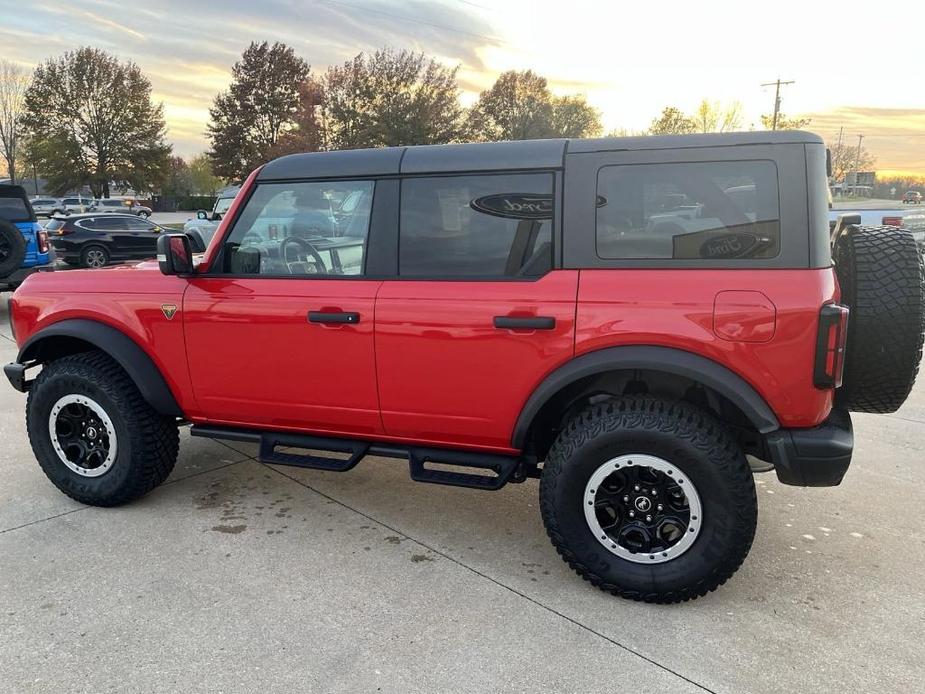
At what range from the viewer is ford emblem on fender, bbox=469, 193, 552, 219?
2.94 m

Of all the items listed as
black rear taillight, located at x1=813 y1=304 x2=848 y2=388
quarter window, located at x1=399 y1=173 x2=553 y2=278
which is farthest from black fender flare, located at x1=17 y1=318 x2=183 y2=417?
black rear taillight, located at x1=813 y1=304 x2=848 y2=388

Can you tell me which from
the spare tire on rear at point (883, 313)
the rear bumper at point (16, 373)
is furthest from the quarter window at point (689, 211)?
the rear bumper at point (16, 373)

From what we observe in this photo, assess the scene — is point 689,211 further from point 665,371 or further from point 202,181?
point 202,181

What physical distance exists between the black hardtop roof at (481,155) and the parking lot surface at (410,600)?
71.4 inches

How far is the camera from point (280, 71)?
5816 centimetres

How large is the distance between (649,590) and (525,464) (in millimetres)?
760

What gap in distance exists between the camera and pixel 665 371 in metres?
2.69

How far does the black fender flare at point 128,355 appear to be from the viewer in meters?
→ 3.61

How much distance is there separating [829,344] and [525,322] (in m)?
1.15

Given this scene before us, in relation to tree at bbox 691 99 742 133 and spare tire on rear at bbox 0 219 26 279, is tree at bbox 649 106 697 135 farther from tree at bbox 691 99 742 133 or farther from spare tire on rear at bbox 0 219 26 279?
spare tire on rear at bbox 0 219 26 279

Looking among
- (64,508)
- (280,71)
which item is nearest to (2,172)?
(280,71)

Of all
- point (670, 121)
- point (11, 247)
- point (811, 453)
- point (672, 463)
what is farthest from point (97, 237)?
point (670, 121)

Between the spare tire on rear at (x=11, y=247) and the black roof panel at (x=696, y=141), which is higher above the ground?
the black roof panel at (x=696, y=141)

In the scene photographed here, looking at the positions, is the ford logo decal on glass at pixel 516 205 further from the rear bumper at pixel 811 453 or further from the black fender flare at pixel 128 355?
the black fender flare at pixel 128 355
